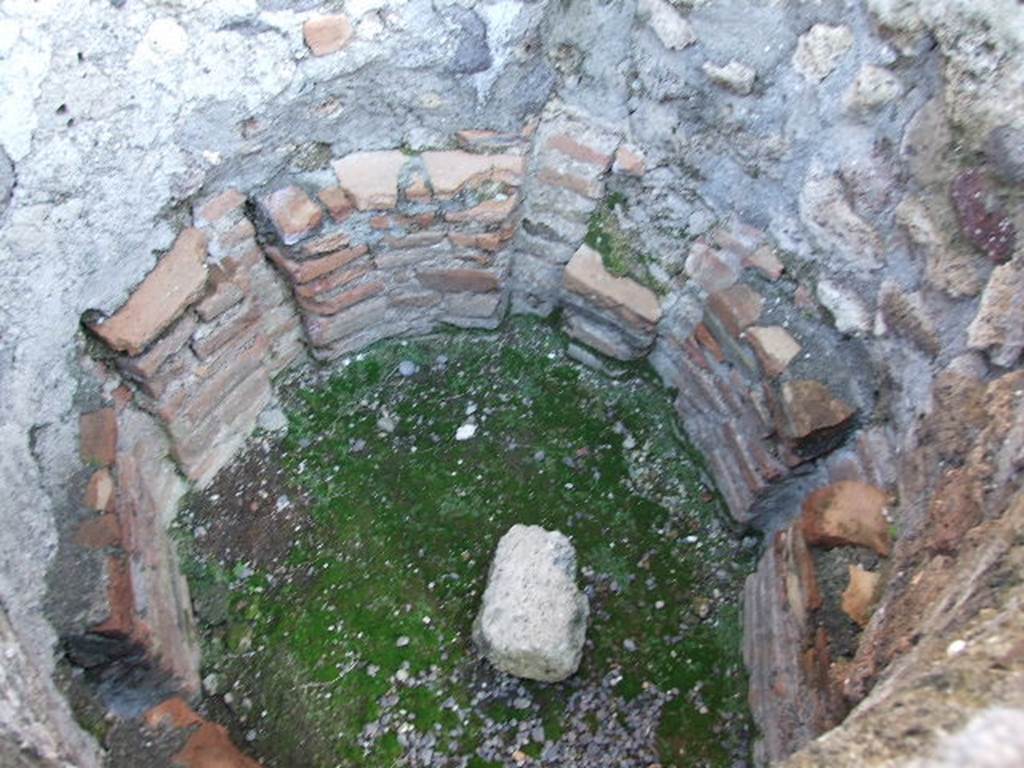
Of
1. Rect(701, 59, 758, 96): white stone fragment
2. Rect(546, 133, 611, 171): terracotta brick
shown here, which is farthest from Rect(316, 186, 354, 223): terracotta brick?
Rect(701, 59, 758, 96): white stone fragment

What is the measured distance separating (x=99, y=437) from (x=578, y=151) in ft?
4.53

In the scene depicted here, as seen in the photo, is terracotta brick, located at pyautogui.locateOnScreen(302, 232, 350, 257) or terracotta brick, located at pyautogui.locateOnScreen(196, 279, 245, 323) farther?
terracotta brick, located at pyautogui.locateOnScreen(302, 232, 350, 257)

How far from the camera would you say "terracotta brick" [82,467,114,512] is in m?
2.16

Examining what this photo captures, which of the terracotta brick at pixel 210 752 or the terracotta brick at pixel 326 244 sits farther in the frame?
the terracotta brick at pixel 326 244

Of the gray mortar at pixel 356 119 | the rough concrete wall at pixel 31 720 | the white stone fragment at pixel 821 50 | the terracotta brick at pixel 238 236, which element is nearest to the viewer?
the rough concrete wall at pixel 31 720

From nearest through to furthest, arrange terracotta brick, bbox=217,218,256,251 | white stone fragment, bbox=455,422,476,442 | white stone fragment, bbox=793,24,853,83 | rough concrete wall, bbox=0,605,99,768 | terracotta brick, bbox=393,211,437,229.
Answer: rough concrete wall, bbox=0,605,99,768
white stone fragment, bbox=793,24,853,83
terracotta brick, bbox=217,218,256,251
terracotta brick, bbox=393,211,437,229
white stone fragment, bbox=455,422,476,442

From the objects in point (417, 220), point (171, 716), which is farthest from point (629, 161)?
point (171, 716)

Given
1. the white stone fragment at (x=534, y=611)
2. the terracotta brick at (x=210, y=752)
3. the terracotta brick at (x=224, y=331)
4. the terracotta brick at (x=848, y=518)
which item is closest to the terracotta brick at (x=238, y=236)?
the terracotta brick at (x=224, y=331)

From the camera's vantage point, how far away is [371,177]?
100 inches

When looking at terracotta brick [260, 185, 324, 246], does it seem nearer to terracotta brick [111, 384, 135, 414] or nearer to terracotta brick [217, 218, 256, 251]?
terracotta brick [217, 218, 256, 251]

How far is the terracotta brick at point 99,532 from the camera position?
6.97 feet

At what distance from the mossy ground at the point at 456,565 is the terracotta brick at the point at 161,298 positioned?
64cm

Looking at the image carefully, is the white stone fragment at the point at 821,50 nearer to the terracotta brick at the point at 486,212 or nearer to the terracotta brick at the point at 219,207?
the terracotta brick at the point at 486,212

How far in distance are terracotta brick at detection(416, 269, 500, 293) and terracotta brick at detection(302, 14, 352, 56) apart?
74 cm
